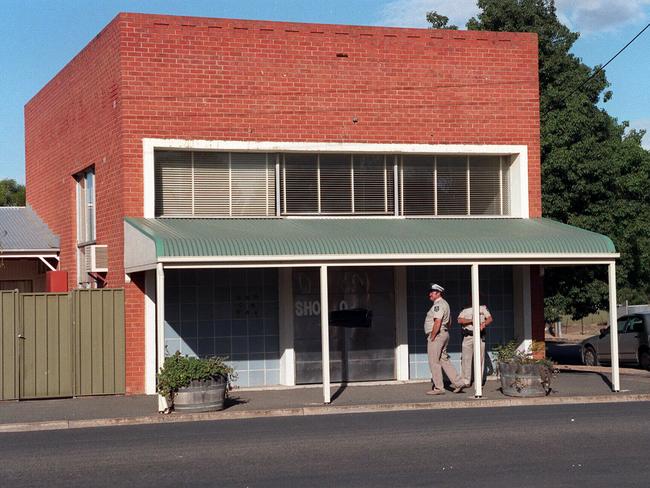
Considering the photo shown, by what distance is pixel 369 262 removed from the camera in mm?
17688

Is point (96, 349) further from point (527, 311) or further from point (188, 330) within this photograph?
point (527, 311)

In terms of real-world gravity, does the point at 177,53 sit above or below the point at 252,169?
above

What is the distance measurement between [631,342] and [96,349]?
1461cm

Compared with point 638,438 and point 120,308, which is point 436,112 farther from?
point 638,438

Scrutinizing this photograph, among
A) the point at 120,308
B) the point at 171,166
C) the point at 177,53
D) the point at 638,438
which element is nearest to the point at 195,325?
the point at 120,308

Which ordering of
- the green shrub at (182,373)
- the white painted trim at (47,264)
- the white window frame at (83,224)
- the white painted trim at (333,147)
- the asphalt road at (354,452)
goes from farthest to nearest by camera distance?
the white painted trim at (47,264) < the white window frame at (83,224) < the white painted trim at (333,147) < the green shrub at (182,373) < the asphalt road at (354,452)

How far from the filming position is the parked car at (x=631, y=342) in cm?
2692

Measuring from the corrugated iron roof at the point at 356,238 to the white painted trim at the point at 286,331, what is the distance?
1122 millimetres

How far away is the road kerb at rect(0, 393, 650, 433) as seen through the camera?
15461 mm

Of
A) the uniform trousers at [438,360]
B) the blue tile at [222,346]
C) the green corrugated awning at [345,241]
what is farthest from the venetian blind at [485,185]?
the blue tile at [222,346]

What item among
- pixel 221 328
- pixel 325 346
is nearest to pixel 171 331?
pixel 221 328

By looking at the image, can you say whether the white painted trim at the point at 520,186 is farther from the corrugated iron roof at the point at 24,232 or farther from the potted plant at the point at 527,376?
the corrugated iron roof at the point at 24,232

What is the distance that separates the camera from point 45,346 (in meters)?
18.7

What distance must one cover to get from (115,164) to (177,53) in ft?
7.42
